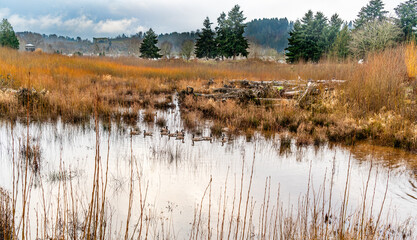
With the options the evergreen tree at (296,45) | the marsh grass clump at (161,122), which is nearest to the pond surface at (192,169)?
the marsh grass clump at (161,122)

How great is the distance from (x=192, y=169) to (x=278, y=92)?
680 centimetres

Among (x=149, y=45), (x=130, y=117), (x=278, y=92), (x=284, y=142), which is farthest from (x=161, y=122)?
(x=149, y=45)

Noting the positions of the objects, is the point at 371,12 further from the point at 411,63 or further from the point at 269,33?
the point at 269,33

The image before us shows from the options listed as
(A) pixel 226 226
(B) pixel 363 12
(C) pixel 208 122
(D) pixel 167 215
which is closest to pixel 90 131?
(C) pixel 208 122

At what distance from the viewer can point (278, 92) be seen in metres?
11.3

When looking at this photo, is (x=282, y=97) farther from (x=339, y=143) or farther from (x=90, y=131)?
(x=90, y=131)

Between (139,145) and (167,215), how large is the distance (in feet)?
10.3

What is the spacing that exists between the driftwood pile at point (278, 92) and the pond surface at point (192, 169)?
3.13 meters

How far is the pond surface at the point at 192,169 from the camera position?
4.15 metres

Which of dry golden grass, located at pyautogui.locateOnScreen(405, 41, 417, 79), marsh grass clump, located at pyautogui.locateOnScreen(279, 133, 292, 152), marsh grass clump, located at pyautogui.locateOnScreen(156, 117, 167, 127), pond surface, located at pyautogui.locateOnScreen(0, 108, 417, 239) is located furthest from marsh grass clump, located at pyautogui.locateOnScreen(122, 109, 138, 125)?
dry golden grass, located at pyautogui.locateOnScreen(405, 41, 417, 79)

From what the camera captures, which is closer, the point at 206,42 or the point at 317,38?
the point at 317,38

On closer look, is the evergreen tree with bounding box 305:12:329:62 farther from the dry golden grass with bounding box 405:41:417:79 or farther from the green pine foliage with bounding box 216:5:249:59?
the dry golden grass with bounding box 405:41:417:79

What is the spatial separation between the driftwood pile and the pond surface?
3.13 meters

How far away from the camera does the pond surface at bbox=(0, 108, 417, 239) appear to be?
4.15 meters
